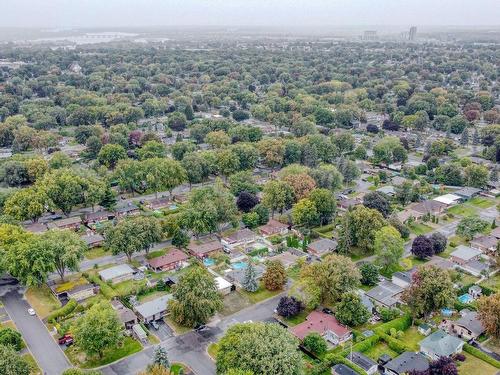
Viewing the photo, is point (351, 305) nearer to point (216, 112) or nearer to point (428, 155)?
point (428, 155)

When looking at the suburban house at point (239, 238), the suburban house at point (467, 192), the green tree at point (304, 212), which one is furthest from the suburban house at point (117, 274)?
the suburban house at point (467, 192)

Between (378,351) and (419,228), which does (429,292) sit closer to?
(378,351)

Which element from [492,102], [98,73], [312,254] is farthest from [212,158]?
[98,73]

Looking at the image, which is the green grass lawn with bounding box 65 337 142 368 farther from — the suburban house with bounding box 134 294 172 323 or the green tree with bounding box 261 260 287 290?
the green tree with bounding box 261 260 287 290

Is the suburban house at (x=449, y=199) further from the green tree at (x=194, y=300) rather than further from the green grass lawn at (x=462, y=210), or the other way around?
the green tree at (x=194, y=300)

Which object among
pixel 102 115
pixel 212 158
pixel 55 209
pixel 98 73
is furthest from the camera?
pixel 98 73

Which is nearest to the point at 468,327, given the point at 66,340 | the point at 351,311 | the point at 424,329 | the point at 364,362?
the point at 424,329
